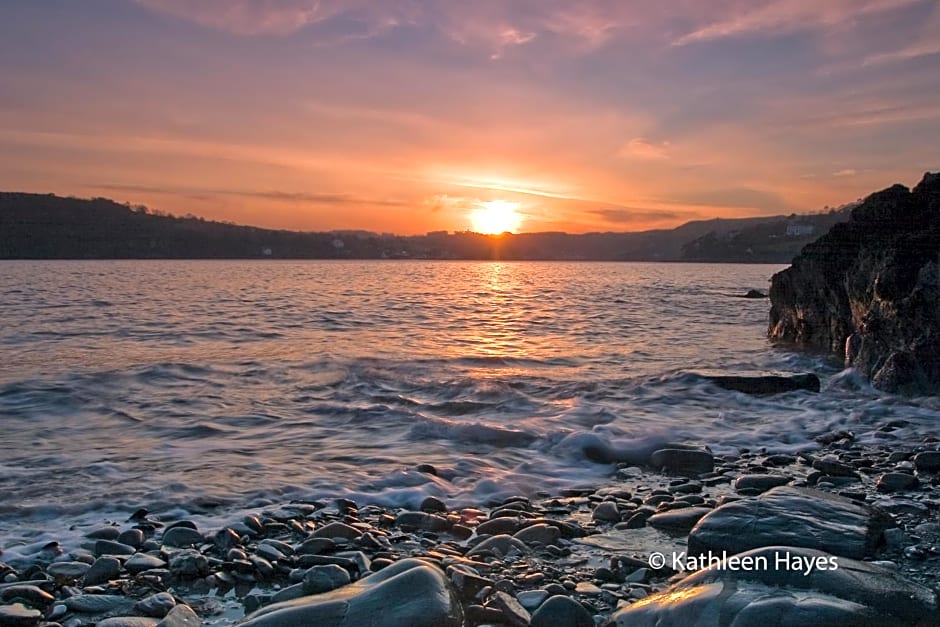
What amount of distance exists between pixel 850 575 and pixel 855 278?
563 inches

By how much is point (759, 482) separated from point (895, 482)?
117 cm

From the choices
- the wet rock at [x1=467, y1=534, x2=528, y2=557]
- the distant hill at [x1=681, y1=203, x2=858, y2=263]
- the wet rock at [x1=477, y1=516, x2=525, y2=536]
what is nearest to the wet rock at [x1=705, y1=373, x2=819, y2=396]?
the wet rock at [x1=477, y1=516, x2=525, y2=536]

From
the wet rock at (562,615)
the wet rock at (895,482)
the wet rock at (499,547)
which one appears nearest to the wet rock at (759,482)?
the wet rock at (895,482)

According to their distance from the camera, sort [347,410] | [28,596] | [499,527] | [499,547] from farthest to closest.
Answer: [347,410] < [499,527] < [499,547] < [28,596]

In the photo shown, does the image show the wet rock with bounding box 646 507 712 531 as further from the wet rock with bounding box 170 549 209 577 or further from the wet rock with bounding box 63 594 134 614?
the wet rock with bounding box 63 594 134 614

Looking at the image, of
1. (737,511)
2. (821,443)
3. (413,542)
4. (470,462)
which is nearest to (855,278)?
(821,443)

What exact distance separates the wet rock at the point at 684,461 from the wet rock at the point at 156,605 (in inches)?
196

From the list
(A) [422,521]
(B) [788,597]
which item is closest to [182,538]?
(A) [422,521]

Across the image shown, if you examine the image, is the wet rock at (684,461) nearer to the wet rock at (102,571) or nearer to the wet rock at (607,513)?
the wet rock at (607,513)

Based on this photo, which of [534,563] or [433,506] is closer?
[534,563]

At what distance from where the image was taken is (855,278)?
15.8 metres

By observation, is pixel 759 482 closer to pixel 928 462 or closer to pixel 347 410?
pixel 928 462

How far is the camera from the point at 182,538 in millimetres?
5055

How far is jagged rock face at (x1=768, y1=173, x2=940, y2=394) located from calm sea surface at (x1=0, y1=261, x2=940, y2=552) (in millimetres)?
861
